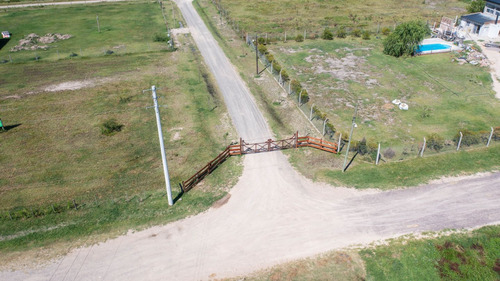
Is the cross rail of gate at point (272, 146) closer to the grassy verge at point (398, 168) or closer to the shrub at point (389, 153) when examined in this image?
the grassy verge at point (398, 168)

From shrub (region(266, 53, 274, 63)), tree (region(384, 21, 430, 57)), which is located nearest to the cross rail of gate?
shrub (region(266, 53, 274, 63))

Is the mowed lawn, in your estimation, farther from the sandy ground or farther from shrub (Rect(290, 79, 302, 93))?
the sandy ground

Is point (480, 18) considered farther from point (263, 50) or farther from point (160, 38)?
point (160, 38)

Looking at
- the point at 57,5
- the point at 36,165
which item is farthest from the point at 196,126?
the point at 57,5

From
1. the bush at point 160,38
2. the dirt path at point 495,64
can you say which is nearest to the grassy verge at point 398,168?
the dirt path at point 495,64

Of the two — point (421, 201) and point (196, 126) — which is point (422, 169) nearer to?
point (421, 201)

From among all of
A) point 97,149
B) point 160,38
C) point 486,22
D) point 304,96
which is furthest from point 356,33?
point 97,149
